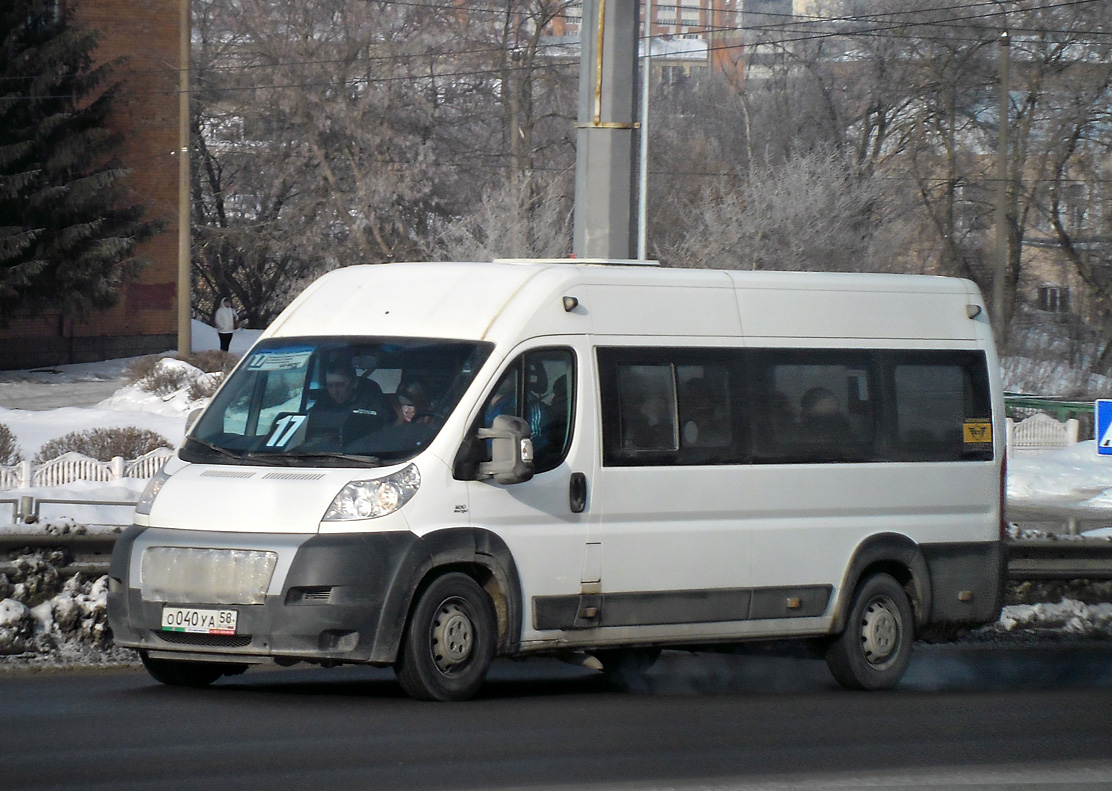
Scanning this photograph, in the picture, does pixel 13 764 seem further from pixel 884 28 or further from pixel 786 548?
pixel 884 28

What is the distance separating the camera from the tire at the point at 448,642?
7691mm

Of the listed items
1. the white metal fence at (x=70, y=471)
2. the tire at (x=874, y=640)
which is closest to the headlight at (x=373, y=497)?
the tire at (x=874, y=640)

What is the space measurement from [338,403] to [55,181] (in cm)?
3257

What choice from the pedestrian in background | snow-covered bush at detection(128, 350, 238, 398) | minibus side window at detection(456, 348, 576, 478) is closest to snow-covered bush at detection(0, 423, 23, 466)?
snow-covered bush at detection(128, 350, 238, 398)

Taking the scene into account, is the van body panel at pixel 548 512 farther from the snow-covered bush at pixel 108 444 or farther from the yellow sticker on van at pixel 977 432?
the snow-covered bush at pixel 108 444

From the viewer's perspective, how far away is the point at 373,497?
24.9 feet

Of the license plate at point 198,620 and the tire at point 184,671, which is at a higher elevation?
the license plate at point 198,620

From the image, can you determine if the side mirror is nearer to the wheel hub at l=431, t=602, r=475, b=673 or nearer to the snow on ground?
the wheel hub at l=431, t=602, r=475, b=673

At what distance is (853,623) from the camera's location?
9.56 metres

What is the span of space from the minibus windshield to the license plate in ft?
2.60

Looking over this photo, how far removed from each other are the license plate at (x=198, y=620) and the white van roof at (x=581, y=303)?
5.72 feet

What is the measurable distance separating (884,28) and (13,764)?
40485mm

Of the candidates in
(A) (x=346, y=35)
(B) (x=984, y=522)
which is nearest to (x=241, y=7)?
(A) (x=346, y=35)

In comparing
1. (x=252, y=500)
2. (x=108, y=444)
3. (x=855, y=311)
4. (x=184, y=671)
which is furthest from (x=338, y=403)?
(x=108, y=444)
